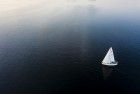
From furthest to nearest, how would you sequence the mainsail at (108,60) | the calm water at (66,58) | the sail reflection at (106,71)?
the mainsail at (108,60)
the sail reflection at (106,71)
the calm water at (66,58)

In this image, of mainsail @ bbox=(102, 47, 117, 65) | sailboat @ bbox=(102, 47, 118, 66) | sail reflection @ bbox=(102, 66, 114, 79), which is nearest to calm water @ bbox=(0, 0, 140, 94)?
sail reflection @ bbox=(102, 66, 114, 79)

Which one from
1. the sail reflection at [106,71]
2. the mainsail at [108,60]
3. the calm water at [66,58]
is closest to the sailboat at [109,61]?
the mainsail at [108,60]

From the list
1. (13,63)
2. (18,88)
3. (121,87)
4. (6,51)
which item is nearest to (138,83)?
(121,87)

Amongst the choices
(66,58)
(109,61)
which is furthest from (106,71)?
(66,58)

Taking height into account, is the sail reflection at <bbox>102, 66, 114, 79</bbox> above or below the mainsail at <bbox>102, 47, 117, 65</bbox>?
below

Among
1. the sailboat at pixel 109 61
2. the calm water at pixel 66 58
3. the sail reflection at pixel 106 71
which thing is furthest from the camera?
the sailboat at pixel 109 61

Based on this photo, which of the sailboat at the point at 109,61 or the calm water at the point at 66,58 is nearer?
the calm water at the point at 66,58

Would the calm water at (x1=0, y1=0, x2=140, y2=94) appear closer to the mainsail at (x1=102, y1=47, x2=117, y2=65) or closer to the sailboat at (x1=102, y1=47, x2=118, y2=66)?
the sailboat at (x1=102, y1=47, x2=118, y2=66)

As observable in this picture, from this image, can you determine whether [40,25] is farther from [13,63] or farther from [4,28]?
[13,63]

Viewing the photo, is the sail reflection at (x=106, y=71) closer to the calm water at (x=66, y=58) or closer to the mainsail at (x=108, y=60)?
the calm water at (x=66, y=58)
